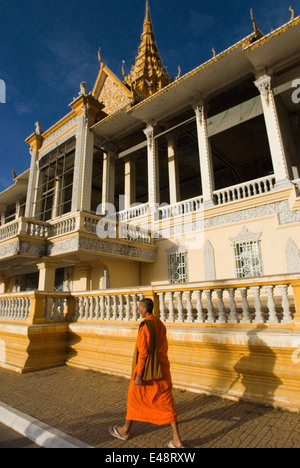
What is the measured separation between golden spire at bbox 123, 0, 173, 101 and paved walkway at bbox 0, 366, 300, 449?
16.1m

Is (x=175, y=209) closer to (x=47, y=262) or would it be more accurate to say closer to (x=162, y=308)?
(x=47, y=262)

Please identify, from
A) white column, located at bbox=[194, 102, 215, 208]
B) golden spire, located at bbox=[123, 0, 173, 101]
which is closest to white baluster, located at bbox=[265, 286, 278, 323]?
white column, located at bbox=[194, 102, 215, 208]

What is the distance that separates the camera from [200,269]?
9781 mm

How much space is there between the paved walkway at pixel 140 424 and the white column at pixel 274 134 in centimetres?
714

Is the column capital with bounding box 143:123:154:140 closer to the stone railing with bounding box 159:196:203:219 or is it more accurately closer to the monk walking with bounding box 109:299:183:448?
the stone railing with bounding box 159:196:203:219

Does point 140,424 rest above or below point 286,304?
below

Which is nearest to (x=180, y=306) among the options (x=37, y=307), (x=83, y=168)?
(x=37, y=307)

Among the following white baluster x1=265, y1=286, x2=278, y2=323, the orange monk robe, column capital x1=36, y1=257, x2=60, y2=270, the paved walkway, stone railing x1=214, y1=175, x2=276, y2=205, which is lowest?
the paved walkway

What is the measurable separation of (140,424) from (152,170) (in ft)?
35.2

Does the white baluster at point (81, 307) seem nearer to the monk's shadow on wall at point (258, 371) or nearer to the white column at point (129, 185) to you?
the monk's shadow on wall at point (258, 371)

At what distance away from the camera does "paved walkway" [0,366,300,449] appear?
2.78 meters

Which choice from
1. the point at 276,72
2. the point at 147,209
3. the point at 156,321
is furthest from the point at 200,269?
the point at 276,72

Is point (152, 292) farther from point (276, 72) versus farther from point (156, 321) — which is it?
point (276, 72)

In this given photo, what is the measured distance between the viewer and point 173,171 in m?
12.8
